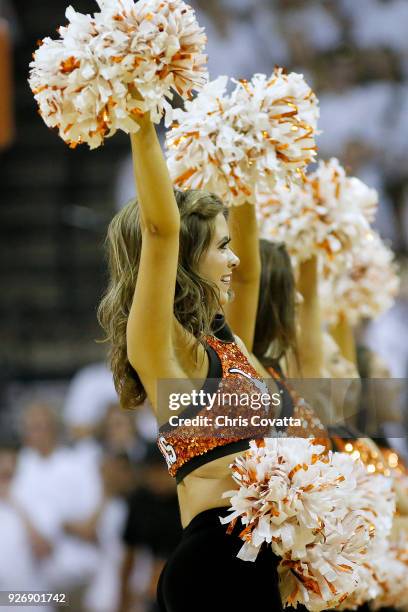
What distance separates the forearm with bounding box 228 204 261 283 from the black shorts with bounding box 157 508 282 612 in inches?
26.2

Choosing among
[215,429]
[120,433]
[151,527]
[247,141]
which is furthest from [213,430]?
[120,433]

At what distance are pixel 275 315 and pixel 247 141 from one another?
0.62 metres

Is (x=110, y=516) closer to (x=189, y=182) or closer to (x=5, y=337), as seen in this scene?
(x=189, y=182)

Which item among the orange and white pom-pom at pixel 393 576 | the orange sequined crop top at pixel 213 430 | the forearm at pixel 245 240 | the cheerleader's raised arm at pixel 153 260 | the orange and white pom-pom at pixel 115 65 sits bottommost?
the orange and white pom-pom at pixel 393 576

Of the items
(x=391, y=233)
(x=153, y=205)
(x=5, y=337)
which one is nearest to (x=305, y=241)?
(x=153, y=205)

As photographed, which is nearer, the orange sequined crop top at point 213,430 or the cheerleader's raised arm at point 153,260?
the cheerleader's raised arm at point 153,260

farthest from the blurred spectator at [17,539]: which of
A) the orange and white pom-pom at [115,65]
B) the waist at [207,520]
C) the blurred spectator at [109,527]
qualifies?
the orange and white pom-pom at [115,65]

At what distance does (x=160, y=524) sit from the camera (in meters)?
4.20

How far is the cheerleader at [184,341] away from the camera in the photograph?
194 cm

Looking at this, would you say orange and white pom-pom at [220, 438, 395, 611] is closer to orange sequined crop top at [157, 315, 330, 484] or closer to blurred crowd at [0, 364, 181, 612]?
orange sequined crop top at [157, 315, 330, 484]

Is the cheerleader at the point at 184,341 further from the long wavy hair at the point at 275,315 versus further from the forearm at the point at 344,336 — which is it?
the forearm at the point at 344,336

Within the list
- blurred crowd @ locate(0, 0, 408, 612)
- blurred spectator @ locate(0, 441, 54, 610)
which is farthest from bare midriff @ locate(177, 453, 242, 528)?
blurred spectator @ locate(0, 441, 54, 610)

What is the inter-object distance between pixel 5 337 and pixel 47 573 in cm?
549

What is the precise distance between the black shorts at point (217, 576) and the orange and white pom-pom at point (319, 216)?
1074 mm
